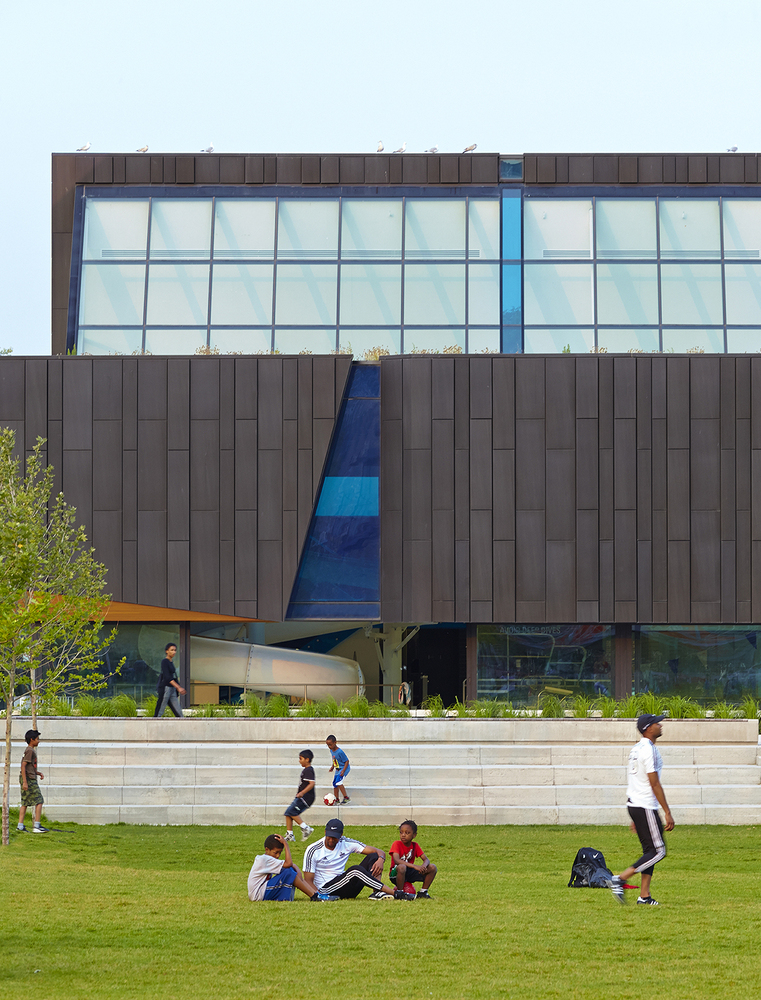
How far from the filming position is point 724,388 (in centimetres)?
2911

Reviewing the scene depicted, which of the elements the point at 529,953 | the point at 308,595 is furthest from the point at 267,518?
the point at 529,953

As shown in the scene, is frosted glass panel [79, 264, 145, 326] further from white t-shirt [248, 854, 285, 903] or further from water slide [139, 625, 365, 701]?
white t-shirt [248, 854, 285, 903]

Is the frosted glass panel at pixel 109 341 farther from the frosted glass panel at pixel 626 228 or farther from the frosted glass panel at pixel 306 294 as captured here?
the frosted glass panel at pixel 626 228

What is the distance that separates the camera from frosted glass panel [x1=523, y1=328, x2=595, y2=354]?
1240 inches

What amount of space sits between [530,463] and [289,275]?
28.9 feet

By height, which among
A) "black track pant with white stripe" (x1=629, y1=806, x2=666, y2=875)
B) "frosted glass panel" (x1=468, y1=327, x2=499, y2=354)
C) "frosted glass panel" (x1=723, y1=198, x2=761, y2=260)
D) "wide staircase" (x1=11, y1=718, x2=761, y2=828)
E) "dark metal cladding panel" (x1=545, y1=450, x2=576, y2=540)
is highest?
"frosted glass panel" (x1=723, y1=198, x2=761, y2=260)

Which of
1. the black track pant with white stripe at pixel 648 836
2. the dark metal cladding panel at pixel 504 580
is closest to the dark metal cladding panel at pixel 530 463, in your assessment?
the dark metal cladding panel at pixel 504 580

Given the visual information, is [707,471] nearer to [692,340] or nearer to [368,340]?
[692,340]

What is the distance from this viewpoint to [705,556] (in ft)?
94.8

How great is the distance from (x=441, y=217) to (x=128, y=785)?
1890cm

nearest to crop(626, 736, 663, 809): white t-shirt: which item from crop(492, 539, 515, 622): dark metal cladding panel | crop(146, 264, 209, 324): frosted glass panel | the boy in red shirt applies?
the boy in red shirt

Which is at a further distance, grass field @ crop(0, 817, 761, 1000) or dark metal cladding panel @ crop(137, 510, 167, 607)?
dark metal cladding panel @ crop(137, 510, 167, 607)

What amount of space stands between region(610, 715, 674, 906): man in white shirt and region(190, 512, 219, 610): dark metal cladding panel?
754 inches

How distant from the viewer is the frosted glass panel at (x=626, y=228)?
32.5 m
